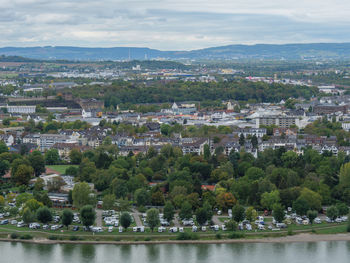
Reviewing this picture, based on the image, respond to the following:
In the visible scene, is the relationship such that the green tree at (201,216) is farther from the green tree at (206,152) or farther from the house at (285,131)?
the house at (285,131)

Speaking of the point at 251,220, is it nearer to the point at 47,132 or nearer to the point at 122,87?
the point at 47,132

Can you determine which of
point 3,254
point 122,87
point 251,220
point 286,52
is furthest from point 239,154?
point 286,52

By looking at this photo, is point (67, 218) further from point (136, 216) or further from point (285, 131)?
point (285, 131)

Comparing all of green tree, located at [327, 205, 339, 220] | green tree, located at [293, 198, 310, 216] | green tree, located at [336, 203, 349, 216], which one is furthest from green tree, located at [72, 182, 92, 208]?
green tree, located at [336, 203, 349, 216]

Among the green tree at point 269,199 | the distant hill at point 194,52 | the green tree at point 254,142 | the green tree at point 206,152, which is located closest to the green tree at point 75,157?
the green tree at point 206,152

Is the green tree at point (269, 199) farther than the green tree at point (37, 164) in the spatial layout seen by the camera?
No

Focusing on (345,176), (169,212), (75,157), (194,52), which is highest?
(194,52)

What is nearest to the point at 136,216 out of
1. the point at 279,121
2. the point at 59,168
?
the point at 59,168
